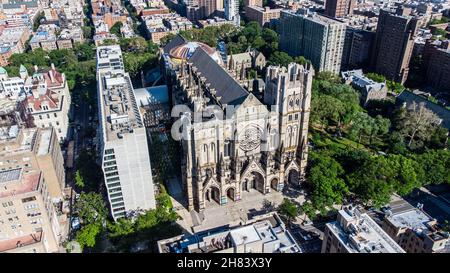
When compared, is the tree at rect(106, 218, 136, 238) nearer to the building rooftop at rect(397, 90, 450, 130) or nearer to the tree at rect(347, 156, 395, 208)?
the tree at rect(347, 156, 395, 208)

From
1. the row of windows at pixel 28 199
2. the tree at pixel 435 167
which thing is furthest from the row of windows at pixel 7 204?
the tree at pixel 435 167

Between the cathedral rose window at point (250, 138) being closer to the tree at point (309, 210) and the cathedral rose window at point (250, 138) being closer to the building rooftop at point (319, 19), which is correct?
the tree at point (309, 210)

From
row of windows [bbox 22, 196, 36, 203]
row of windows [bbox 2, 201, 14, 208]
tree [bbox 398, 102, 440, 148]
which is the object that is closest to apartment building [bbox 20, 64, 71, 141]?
row of windows [bbox 2, 201, 14, 208]

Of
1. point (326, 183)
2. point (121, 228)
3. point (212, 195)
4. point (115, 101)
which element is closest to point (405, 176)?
point (326, 183)

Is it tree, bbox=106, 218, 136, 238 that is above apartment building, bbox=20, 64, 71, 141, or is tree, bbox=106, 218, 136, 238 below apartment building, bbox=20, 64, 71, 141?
below

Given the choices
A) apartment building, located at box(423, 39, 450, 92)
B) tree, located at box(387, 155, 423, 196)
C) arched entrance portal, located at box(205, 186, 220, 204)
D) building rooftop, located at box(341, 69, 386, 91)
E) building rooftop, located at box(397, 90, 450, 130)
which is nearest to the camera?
tree, located at box(387, 155, 423, 196)

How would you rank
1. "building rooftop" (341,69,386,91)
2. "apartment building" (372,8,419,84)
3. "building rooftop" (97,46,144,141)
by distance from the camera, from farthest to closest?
1. "apartment building" (372,8,419,84)
2. "building rooftop" (341,69,386,91)
3. "building rooftop" (97,46,144,141)

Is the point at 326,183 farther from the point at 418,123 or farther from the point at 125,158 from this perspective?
the point at 418,123
